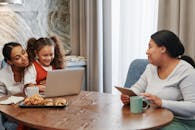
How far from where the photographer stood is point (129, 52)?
364 centimetres

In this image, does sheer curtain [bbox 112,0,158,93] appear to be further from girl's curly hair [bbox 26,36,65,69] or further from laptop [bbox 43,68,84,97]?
laptop [bbox 43,68,84,97]

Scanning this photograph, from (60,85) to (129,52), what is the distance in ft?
4.91

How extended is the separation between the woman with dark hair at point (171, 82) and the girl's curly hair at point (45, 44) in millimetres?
813

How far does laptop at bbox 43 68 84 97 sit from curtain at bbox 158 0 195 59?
1.09 meters

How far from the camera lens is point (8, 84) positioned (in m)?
2.55

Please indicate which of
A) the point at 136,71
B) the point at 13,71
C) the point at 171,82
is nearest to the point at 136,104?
the point at 171,82

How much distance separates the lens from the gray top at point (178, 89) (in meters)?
2.00

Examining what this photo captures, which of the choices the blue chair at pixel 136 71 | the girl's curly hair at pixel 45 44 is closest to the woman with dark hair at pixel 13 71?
the girl's curly hair at pixel 45 44

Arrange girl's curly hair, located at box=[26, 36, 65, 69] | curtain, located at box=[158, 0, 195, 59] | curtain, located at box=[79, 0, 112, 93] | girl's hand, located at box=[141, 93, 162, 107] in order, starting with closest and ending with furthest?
girl's hand, located at box=[141, 93, 162, 107] < girl's curly hair, located at box=[26, 36, 65, 69] < curtain, located at box=[158, 0, 195, 59] < curtain, located at box=[79, 0, 112, 93]

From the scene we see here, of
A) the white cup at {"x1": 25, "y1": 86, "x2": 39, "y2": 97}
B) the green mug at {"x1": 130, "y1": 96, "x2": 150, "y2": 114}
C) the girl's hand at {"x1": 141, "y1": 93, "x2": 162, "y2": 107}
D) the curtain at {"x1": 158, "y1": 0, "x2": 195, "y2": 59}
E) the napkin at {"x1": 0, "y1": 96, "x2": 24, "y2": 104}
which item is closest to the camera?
the green mug at {"x1": 130, "y1": 96, "x2": 150, "y2": 114}

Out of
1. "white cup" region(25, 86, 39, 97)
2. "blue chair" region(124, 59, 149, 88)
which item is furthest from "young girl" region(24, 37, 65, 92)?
"blue chair" region(124, 59, 149, 88)

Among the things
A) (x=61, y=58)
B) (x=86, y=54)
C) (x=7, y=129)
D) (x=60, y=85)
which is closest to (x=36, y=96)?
(x=60, y=85)

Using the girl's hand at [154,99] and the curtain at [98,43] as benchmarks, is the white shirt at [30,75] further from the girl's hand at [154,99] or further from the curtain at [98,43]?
the curtain at [98,43]

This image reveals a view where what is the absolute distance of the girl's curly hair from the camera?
105 inches
